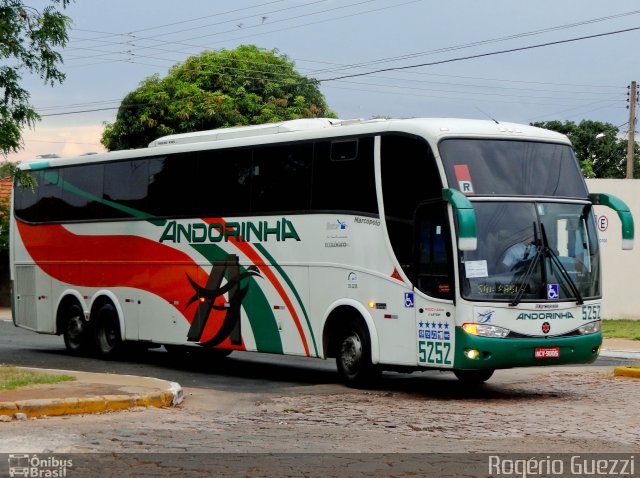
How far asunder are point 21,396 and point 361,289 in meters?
5.27

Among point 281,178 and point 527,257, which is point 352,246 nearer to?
point 281,178

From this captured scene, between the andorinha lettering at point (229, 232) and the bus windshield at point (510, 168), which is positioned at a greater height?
the bus windshield at point (510, 168)

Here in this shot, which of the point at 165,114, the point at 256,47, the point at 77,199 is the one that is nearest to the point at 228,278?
the point at 77,199

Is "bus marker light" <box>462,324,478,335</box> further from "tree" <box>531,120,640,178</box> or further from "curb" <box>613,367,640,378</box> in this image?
"tree" <box>531,120,640,178</box>

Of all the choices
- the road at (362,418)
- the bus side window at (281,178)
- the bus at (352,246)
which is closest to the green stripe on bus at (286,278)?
the bus at (352,246)

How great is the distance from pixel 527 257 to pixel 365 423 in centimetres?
367

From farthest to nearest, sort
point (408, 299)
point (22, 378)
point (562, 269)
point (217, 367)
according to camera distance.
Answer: point (217, 367), point (408, 299), point (562, 269), point (22, 378)

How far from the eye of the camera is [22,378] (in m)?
14.6

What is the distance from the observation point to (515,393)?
15.6 m

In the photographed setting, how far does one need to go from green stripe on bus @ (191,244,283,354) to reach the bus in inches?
1.1

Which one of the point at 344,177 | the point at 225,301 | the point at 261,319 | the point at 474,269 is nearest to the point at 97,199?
the point at 225,301

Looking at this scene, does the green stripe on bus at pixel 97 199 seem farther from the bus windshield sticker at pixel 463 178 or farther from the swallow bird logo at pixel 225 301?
the bus windshield sticker at pixel 463 178

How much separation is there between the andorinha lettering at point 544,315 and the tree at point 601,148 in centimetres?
5519

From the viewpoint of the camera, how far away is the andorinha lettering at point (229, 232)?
17.3 m
